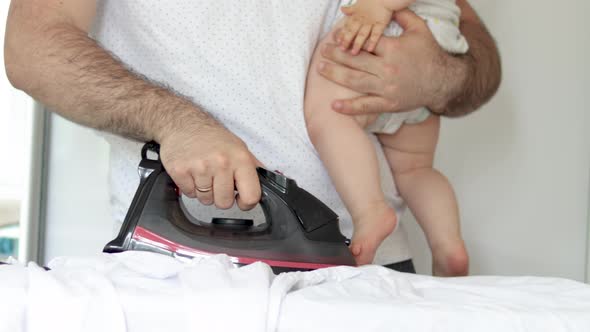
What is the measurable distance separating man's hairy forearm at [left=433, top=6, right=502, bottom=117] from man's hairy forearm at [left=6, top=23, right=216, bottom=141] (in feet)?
1.64

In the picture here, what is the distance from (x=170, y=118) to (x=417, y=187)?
0.49 meters

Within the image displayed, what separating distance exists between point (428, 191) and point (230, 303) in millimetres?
699

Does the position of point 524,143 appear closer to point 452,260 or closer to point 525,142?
point 525,142

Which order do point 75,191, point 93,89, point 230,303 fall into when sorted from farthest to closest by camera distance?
point 75,191
point 93,89
point 230,303

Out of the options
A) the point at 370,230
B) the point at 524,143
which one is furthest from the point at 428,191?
the point at 524,143

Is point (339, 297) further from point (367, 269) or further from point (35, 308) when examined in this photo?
point (35, 308)

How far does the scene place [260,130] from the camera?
1.10 metres

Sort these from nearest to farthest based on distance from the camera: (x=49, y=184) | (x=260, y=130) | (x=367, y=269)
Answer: (x=367, y=269), (x=260, y=130), (x=49, y=184)

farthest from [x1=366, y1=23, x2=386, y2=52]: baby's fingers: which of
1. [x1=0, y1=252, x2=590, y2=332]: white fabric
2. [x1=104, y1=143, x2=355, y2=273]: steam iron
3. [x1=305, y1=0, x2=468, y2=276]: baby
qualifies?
[x1=0, y1=252, x2=590, y2=332]: white fabric

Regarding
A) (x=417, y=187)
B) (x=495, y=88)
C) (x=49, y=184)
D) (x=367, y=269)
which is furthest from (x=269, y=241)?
(x=49, y=184)

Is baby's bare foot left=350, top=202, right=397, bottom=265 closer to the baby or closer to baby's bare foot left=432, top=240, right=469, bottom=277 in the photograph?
the baby

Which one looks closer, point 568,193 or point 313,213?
point 313,213

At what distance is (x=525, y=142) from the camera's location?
174 cm

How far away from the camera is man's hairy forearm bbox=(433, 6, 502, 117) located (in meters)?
1.23
